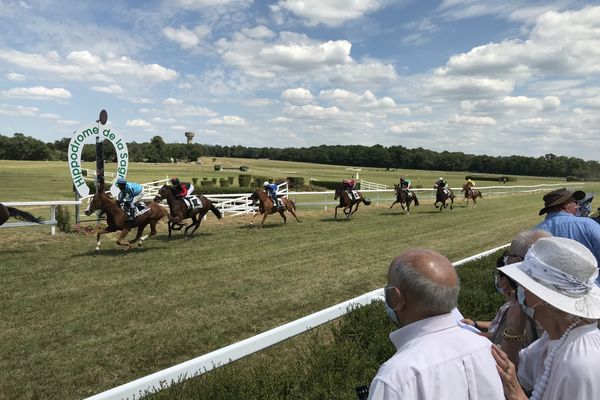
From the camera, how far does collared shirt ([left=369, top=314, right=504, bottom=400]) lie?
1.52 meters

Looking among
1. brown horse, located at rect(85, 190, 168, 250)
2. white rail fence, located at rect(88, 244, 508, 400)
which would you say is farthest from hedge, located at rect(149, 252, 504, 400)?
brown horse, located at rect(85, 190, 168, 250)

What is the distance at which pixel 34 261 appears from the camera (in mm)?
9234

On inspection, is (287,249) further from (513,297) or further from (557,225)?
(513,297)

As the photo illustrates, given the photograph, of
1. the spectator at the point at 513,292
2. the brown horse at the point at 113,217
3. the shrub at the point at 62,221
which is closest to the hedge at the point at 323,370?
the spectator at the point at 513,292

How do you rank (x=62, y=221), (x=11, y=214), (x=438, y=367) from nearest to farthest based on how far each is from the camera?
1. (x=438, y=367)
2. (x=11, y=214)
3. (x=62, y=221)

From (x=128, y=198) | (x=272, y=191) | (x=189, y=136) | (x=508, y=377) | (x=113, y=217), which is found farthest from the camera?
(x=189, y=136)

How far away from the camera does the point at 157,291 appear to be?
7.34 metres

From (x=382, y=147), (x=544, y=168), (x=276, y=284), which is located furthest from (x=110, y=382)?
(x=382, y=147)

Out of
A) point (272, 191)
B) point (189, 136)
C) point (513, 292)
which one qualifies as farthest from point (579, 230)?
point (189, 136)

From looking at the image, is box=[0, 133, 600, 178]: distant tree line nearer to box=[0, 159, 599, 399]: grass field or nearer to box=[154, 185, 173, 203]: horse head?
box=[154, 185, 173, 203]: horse head

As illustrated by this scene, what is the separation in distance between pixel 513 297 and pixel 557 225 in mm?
1836

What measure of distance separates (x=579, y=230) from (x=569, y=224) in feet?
0.32

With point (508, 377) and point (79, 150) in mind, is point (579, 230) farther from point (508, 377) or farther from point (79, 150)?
point (79, 150)

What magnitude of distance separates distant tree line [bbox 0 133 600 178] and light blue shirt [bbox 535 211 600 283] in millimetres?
64981
